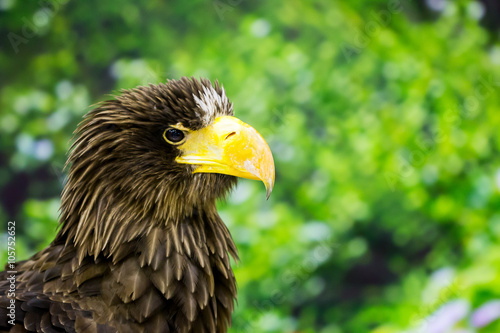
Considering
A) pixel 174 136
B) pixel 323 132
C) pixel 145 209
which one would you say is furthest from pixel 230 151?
pixel 323 132

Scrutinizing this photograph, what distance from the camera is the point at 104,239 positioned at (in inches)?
68.4

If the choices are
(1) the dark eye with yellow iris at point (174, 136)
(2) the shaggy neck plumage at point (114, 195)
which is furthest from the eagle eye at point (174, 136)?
(2) the shaggy neck plumage at point (114, 195)

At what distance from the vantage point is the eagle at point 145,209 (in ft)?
5.58

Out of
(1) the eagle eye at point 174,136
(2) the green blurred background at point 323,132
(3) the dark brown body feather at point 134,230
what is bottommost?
(3) the dark brown body feather at point 134,230

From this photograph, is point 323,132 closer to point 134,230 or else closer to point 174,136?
point 174,136

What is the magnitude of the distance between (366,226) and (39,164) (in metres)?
2.41

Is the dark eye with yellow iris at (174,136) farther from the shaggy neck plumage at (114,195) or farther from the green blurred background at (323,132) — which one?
the green blurred background at (323,132)

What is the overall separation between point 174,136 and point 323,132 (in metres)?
2.37

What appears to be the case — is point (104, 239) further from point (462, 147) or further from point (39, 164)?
point (462, 147)

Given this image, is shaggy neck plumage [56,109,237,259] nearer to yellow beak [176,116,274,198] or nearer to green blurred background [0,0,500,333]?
yellow beak [176,116,274,198]

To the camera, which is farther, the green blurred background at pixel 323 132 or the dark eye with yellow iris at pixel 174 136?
the green blurred background at pixel 323 132

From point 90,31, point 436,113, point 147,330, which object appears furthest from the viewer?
point 436,113

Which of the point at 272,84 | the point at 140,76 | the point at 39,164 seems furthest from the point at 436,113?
the point at 39,164

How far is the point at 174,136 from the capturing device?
1782 millimetres
